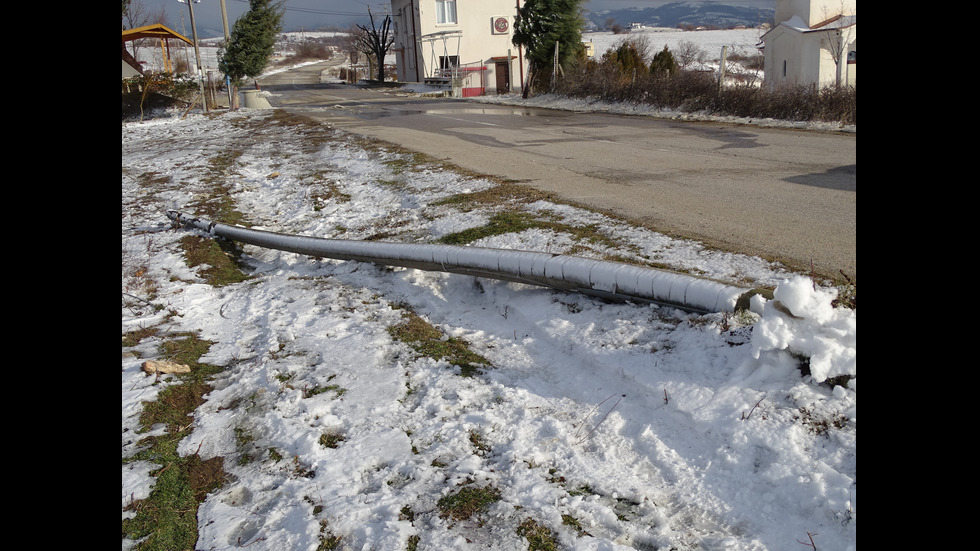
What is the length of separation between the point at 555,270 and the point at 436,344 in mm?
989

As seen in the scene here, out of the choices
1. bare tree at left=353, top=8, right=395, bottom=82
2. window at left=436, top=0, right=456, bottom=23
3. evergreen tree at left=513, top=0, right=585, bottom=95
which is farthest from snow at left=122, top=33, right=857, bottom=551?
bare tree at left=353, top=8, right=395, bottom=82

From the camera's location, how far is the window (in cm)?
5325

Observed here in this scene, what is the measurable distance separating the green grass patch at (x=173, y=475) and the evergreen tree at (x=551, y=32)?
2597 cm

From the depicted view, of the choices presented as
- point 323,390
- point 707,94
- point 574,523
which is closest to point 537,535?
point 574,523

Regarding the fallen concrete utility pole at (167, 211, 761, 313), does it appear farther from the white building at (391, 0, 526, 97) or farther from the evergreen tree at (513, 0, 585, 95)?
the white building at (391, 0, 526, 97)

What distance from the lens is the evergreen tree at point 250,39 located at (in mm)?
28875

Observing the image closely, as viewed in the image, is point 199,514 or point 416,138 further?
point 416,138

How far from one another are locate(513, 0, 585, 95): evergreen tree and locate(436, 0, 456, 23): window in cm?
2603

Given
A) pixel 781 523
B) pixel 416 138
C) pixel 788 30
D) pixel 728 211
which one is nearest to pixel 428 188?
pixel 728 211

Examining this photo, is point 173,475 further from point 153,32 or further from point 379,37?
point 379,37

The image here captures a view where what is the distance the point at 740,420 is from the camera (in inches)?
129

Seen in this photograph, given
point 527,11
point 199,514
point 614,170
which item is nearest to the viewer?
point 199,514
